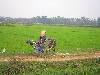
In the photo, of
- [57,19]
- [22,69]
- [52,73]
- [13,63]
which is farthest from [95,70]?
[57,19]

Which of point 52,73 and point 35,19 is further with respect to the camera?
point 35,19

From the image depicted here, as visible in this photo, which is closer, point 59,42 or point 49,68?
point 49,68

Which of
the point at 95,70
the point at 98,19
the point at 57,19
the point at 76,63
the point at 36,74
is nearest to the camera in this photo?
the point at 36,74

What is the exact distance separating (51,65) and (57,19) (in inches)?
5924

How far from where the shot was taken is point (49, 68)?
8.92 m

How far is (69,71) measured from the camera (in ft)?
27.6

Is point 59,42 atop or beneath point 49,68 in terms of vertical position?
beneath

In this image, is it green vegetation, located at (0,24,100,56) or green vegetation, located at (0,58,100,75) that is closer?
green vegetation, located at (0,58,100,75)

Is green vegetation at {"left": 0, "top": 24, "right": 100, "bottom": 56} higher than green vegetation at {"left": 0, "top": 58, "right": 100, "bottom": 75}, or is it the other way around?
green vegetation at {"left": 0, "top": 58, "right": 100, "bottom": 75}

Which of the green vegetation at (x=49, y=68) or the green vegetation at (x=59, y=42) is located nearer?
the green vegetation at (x=49, y=68)

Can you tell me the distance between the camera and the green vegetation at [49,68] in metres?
8.23

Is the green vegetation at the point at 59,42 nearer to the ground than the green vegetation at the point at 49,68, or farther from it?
nearer to the ground

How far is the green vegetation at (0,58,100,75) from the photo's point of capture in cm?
823

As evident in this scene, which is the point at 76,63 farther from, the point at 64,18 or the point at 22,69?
the point at 64,18
